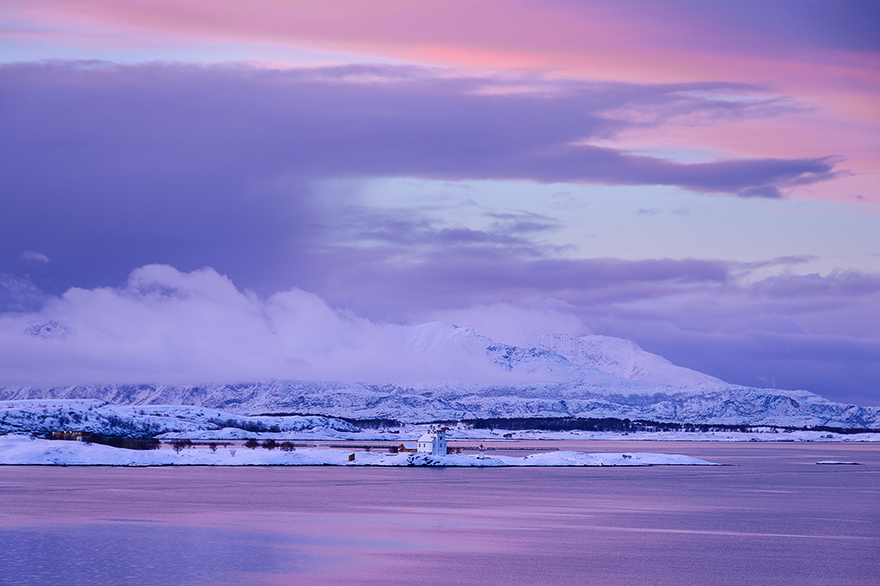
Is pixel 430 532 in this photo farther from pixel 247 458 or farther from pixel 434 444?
pixel 434 444

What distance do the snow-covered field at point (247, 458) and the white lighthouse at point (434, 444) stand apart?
236 cm

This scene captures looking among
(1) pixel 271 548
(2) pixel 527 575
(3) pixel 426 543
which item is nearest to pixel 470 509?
(3) pixel 426 543

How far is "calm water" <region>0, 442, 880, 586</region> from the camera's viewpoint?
175 feet

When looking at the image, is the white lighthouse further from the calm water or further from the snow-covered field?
the calm water

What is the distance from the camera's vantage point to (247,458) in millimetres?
164625

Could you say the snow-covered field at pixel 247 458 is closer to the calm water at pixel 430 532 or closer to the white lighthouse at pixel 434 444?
the white lighthouse at pixel 434 444

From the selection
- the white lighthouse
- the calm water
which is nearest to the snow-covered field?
the white lighthouse

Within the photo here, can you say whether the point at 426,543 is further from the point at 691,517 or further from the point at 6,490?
the point at 6,490

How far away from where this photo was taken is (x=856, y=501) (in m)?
103

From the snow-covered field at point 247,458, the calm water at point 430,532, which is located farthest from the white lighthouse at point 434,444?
the calm water at point 430,532

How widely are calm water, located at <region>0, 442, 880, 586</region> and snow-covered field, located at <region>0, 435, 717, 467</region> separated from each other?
31.3 meters

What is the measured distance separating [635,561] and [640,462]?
381ft

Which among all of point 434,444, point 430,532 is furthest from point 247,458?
point 430,532

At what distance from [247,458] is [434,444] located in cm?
2725
